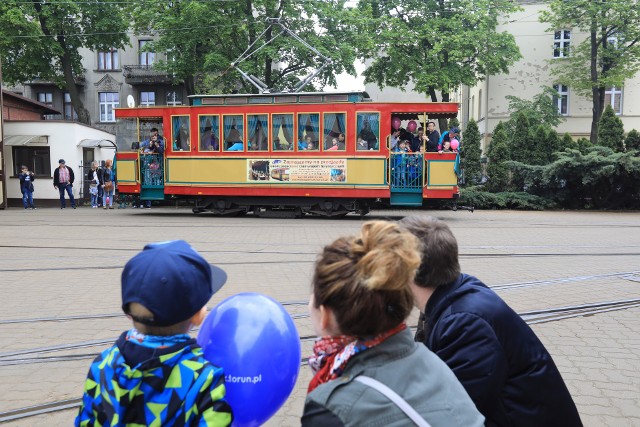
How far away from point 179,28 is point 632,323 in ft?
78.4

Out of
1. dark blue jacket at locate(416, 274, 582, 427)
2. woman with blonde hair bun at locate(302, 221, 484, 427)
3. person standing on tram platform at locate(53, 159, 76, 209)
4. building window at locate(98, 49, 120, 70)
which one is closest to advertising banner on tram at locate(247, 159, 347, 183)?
person standing on tram platform at locate(53, 159, 76, 209)

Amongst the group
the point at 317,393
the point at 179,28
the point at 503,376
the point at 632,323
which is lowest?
the point at 632,323

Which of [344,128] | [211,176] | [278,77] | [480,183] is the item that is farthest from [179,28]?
[480,183]

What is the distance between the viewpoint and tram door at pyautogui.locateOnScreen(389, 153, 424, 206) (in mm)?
16531

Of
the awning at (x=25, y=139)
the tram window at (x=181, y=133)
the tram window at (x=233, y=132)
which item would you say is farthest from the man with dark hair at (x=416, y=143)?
the awning at (x=25, y=139)

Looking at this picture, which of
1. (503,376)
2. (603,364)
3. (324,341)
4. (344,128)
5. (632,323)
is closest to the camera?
(324,341)

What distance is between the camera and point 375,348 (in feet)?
5.15

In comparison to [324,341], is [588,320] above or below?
below

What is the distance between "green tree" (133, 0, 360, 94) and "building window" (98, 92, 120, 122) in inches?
703

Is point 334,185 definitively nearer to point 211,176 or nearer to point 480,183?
point 211,176

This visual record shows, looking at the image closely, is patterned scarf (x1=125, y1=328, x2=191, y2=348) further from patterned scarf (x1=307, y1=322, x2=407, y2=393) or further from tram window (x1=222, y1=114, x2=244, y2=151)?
tram window (x1=222, y1=114, x2=244, y2=151)

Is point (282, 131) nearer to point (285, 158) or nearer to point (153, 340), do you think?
point (285, 158)

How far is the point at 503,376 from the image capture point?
6.97ft

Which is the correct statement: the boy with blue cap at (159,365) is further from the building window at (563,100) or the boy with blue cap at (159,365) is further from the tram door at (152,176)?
the building window at (563,100)
